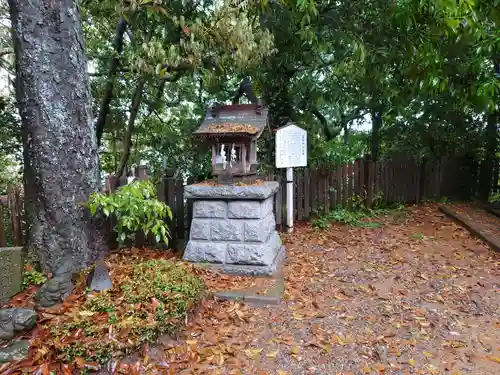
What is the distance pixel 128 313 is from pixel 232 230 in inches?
68.0

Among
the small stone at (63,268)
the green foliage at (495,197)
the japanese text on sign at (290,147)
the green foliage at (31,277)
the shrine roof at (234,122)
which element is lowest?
the green foliage at (495,197)

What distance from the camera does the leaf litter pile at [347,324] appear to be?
2.66 metres

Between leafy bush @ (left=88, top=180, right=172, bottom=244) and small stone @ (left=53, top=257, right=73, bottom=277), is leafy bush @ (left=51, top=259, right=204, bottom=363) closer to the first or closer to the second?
small stone @ (left=53, top=257, right=73, bottom=277)

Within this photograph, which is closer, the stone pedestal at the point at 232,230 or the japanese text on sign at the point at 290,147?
the stone pedestal at the point at 232,230

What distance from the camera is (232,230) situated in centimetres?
424

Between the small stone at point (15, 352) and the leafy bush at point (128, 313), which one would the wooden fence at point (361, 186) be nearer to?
the leafy bush at point (128, 313)

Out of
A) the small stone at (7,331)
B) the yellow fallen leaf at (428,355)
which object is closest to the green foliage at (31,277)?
the small stone at (7,331)

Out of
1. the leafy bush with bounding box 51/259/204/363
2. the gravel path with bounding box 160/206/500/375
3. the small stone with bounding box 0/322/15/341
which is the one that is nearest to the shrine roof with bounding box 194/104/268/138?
the leafy bush with bounding box 51/259/204/363

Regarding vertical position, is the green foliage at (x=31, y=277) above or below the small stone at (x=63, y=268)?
below

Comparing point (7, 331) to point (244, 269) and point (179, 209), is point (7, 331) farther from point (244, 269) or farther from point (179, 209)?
point (179, 209)

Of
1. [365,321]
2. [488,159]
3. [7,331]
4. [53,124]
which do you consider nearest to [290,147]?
[365,321]

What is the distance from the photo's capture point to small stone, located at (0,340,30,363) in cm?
238

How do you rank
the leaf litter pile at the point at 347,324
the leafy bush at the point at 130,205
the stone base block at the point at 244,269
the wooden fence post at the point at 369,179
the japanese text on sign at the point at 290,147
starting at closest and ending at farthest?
the leaf litter pile at the point at 347,324 → the leafy bush at the point at 130,205 → the stone base block at the point at 244,269 → the japanese text on sign at the point at 290,147 → the wooden fence post at the point at 369,179

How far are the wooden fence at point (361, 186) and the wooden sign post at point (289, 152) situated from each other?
18cm
